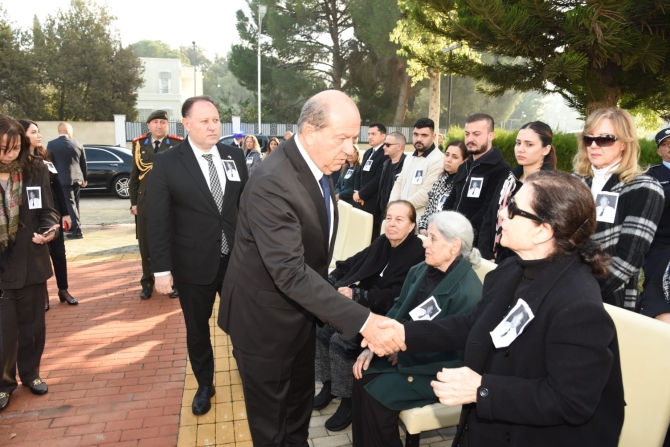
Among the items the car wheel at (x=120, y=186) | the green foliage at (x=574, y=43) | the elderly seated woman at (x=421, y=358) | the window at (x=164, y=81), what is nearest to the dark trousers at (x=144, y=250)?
the elderly seated woman at (x=421, y=358)

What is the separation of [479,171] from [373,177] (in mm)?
2926

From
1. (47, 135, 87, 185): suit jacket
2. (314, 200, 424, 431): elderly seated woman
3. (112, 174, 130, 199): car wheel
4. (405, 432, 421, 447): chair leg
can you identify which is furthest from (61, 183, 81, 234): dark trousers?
(405, 432, 421, 447): chair leg

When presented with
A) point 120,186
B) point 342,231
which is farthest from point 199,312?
point 120,186

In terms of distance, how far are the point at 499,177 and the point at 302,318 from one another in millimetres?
2823

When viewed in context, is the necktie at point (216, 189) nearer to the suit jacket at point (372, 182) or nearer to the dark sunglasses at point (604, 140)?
the dark sunglasses at point (604, 140)

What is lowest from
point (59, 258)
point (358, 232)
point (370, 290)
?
point (59, 258)

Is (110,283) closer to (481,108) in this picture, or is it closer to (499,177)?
(499,177)

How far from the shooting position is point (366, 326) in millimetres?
2350

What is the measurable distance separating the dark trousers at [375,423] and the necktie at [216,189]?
1330mm

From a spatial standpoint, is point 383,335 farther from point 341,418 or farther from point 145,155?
point 145,155

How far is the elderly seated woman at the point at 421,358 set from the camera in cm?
274

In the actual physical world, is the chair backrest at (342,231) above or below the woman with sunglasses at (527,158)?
below

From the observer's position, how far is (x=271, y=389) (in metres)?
2.52

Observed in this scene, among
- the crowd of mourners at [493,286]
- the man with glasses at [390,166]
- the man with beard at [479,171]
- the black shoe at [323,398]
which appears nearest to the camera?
the crowd of mourners at [493,286]
